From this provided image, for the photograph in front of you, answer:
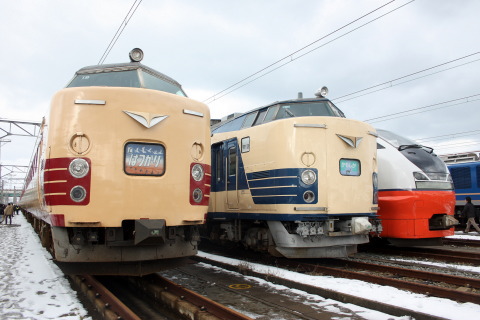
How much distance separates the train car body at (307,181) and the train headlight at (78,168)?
3.66m

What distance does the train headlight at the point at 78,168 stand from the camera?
488 centimetres

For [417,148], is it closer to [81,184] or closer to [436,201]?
[436,201]

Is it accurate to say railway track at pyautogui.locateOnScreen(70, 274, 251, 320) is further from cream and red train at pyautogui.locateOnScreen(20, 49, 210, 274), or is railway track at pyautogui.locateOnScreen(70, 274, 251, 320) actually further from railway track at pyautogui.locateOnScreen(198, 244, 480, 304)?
railway track at pyautogui.locateOnScreen(198, 244, 480, 304)

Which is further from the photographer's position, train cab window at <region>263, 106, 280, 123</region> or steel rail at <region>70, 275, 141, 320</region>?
train cab window at <region>263, 106, 280, 123</region>

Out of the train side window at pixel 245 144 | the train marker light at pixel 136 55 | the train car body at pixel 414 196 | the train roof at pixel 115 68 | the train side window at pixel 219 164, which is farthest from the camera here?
the train side window at pixel 219 164

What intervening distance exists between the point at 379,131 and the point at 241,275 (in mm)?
5826

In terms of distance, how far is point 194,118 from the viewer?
574 centimetres

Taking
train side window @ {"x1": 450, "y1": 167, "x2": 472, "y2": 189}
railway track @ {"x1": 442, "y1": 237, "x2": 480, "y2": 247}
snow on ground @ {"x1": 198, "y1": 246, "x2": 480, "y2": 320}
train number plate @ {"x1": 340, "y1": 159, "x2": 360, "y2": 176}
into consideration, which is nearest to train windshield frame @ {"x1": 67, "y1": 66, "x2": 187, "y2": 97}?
train number plate @ {"x1": 340, "y1": 159, "x2": 360, "y2": 176}

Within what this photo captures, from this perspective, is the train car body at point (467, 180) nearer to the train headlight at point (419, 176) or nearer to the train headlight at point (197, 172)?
the train headlight at point (419, 176)

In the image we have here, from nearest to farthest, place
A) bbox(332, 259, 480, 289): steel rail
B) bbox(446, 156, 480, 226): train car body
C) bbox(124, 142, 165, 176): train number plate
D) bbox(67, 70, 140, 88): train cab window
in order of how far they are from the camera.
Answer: bbox(124, 142, 165, 176): train number plate → bbox(332, 259, 480, 289): steel rail → bbox(67, 70, 140, 88): train cab window → bbox(446, 156, 480, 226): train car body

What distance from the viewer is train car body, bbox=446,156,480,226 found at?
16.5 metres

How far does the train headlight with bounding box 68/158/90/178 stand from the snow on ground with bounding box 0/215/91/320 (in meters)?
1.66

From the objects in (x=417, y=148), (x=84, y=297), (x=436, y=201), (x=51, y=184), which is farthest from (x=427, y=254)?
(x=51, y=184)

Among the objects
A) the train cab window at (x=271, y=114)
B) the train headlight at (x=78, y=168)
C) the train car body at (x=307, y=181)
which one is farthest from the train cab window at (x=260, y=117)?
the train headlight at (x=78, y=168)
